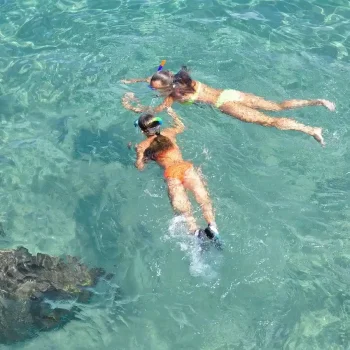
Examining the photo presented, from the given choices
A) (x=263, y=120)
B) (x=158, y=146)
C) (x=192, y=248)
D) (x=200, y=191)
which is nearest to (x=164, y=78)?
(x=158, y=146)

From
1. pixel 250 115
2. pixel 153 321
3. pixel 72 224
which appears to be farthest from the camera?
pixel 250 115

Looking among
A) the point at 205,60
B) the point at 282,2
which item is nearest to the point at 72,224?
the point at 205,60

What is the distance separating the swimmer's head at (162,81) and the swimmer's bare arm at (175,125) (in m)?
0.40

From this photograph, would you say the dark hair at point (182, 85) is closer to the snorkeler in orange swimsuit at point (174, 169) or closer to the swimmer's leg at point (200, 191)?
the snorkeler in orange swimsuit at point (174, 169)

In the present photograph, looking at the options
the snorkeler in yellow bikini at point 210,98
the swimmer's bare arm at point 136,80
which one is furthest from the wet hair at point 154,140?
the swimmer's bare arm at point 136,80

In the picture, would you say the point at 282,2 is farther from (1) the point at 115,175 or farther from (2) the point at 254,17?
(1) the point at 115,175

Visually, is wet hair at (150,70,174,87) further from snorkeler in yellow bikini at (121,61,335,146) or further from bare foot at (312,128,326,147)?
bare foot at (312,128,326,147)

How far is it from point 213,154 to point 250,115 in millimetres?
892

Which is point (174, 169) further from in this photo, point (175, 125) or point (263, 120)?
point (263, 120)

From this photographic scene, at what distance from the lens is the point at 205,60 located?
1021 centimetres

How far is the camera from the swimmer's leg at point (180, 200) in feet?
22.3

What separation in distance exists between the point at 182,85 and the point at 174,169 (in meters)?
1.92

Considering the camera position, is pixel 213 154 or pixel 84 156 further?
pixel 84 156

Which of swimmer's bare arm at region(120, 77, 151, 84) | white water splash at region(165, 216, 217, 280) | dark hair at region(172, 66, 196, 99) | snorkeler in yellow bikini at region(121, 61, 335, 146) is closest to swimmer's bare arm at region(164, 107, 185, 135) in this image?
snorkeler in yellow bikini at region(121, 61, 335, 146)
